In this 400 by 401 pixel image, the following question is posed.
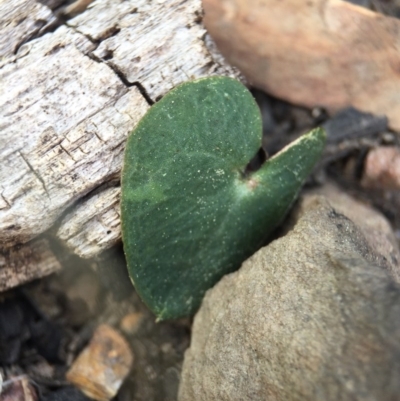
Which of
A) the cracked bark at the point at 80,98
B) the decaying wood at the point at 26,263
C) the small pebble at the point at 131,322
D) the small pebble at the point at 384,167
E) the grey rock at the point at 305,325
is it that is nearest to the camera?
the grey rock at the point at 305,325

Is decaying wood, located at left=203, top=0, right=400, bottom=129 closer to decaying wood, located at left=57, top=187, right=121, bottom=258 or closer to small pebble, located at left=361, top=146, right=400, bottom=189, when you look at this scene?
small pebble, located at left=361, top=146, right=400, bottom=189

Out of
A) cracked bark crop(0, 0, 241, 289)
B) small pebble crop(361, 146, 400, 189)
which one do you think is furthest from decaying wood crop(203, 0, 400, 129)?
cracked bark crop(0, 0, 241, 289)

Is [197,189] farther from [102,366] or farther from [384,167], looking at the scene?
[384,167]

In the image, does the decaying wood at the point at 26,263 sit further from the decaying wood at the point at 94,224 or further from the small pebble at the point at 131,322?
the small pebble at the point at 131,322

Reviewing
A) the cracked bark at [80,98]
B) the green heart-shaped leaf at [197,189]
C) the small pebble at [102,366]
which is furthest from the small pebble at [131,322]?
the cracked bark at [80,98]

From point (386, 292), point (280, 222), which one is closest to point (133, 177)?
point (280, 222)

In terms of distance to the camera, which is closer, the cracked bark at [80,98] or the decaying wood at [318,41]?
the cracked bark at [80,98]

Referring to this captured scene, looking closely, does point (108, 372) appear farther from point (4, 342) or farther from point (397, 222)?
point (397, 222)
